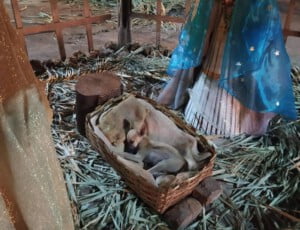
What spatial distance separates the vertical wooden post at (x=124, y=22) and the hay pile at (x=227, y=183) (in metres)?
0.88

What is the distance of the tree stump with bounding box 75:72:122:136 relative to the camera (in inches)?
61.5

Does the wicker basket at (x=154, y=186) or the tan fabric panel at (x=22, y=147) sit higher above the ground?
the tan fabric panel at (x=22, y=147)

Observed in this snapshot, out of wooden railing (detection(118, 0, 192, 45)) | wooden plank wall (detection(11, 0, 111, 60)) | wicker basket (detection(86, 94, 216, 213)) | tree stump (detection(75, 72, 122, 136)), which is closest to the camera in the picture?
wicker basket (detection(86, 94, 216, 213))

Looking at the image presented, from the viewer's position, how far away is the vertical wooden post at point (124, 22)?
8.51ft

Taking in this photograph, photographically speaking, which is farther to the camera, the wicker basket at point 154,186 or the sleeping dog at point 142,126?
the sleeping dog at point 142,126

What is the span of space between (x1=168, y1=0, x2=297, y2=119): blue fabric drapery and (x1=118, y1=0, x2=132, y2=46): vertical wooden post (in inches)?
40.0

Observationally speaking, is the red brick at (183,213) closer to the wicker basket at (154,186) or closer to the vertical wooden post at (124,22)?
the wicker basket at (154,186)

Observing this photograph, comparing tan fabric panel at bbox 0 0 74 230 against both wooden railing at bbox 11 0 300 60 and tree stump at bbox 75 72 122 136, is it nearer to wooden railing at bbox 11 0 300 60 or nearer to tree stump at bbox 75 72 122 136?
tree stump at bbox 75 72 122 136

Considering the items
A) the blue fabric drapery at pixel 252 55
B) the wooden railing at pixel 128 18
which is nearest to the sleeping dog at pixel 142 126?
the blue fabric drapery at pixel 252 55

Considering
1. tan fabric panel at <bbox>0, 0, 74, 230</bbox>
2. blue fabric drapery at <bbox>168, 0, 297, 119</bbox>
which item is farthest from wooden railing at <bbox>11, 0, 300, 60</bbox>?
tan fabric panel at <bbox>0, 0, 74, 230</bbox>

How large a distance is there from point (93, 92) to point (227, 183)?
2.54 feet

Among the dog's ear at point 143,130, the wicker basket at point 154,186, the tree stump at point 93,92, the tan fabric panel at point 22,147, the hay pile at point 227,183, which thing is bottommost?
the hay pile at point 227,183

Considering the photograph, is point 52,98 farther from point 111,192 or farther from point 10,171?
point 10,171

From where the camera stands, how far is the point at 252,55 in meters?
1.51
